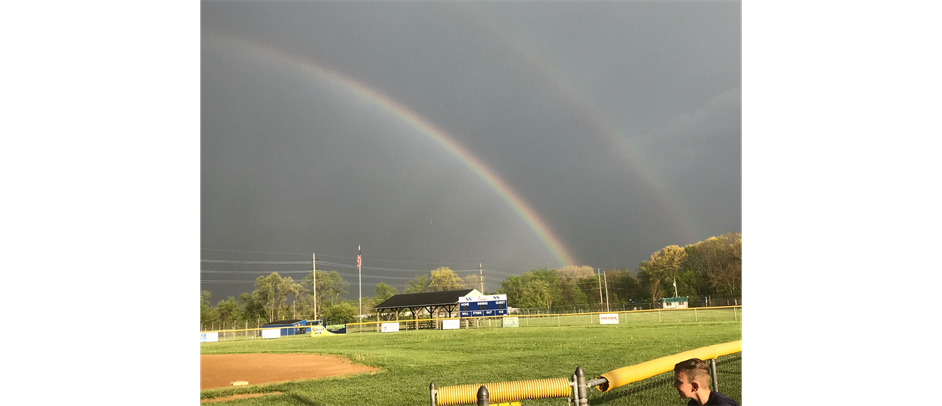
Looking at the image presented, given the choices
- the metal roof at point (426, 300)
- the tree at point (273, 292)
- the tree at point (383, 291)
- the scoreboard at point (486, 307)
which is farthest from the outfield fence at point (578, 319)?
the tree at point (383, 291)

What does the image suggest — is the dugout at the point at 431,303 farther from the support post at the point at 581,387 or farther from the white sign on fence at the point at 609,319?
the support post at the point at 581,387

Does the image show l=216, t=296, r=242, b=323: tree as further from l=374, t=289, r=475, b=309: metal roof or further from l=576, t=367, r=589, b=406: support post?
l=576, t=367, r=589, b=406: support post

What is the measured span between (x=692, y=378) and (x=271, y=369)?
19083mm

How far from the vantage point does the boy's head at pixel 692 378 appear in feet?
13.8

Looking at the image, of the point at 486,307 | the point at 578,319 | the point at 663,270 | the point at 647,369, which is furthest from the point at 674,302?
the point at 647,369

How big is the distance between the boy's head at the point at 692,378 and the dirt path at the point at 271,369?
581 inches

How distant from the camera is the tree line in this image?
290ft

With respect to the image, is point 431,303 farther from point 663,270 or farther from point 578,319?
point 663,270

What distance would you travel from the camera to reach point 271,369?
A: 67.5 ft
